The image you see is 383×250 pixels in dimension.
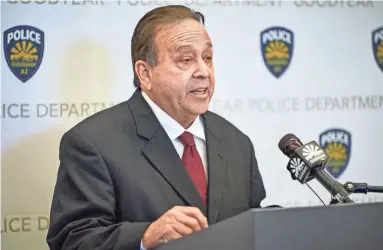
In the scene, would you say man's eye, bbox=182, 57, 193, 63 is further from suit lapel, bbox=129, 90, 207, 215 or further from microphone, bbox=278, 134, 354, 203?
microphone, bbox=278, 134, 354, 203

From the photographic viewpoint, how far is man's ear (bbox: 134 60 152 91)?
1965 millimetres

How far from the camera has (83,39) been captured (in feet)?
7.92

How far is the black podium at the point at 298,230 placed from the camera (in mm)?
1156

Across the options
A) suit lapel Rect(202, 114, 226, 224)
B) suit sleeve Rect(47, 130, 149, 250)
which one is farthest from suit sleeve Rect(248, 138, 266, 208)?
suit sleeve Rect(47, 130, 149, 250)

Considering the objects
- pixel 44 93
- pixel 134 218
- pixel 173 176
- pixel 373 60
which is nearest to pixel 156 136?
pixel 173 176

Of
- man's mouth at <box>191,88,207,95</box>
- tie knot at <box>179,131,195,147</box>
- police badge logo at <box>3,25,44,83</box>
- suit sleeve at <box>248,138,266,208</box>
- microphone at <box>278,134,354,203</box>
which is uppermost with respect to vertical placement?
police badge logo at <box>3,25,44,83</box>

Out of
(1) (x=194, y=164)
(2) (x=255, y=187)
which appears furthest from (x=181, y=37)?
(2) (x=255, y=187)

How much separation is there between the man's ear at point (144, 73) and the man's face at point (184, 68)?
1.6 inches

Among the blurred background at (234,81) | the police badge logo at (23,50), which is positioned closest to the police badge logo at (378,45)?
the blurred background at (234,81)

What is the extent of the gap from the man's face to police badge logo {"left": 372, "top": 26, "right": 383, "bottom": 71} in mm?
1100

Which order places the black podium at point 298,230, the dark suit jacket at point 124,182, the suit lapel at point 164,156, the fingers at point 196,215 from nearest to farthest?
the black podium at point 298,230 < the fingers at point 196,215 < the dark suit jacket at point 124,182 < the suit lapel at point 164,156

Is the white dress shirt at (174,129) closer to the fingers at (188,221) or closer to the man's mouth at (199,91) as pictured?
the man's mouth at (199,91)

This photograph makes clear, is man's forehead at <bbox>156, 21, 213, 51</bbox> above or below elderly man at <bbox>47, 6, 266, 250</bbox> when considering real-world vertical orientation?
above

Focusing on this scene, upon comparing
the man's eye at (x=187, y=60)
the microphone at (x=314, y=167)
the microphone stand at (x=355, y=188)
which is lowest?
the microphone stand at (x=355, y=188)
